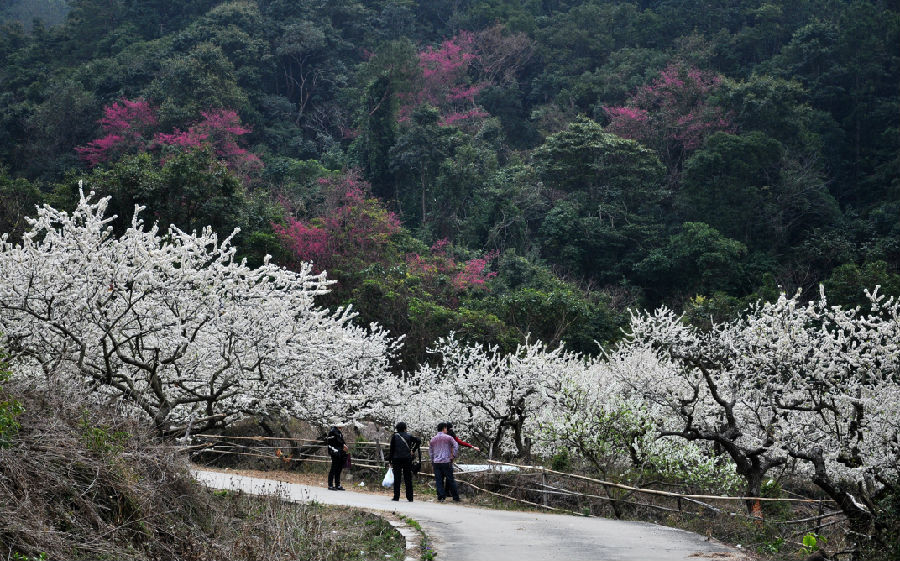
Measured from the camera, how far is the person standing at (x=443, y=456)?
1414 cm

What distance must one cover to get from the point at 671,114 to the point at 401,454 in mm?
34178

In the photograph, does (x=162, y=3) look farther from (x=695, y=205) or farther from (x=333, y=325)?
(x=333, y=325)

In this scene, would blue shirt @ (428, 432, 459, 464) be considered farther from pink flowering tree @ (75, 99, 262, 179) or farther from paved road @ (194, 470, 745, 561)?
pink flowering tree @ (75, 99, 262, 179)

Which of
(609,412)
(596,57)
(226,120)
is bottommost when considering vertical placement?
(609,412)

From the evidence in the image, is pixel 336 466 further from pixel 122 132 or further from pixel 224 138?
pixel 122 132

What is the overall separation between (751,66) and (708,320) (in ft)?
78.7

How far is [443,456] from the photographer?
14227 millimetres

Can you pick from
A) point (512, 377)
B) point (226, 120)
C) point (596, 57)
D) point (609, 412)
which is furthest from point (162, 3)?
point (609, 412)

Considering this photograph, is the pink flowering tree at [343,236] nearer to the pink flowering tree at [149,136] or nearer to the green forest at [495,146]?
the green forest at [495,146]

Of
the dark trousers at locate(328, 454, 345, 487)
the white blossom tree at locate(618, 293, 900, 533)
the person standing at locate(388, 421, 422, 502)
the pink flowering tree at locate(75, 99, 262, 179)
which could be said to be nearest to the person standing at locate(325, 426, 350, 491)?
the dark trousers at locate(328, 454, 345, 487)

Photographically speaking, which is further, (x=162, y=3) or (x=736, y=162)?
(x=162, y=3)

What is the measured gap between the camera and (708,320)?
2903cm

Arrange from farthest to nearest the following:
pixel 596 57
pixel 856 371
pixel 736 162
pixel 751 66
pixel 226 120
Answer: pixel 596 57, pixel 751 66, pixel 226 120, pixel 736 162, pixel 856 371

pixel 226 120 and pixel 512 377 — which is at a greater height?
pixel 226 120
